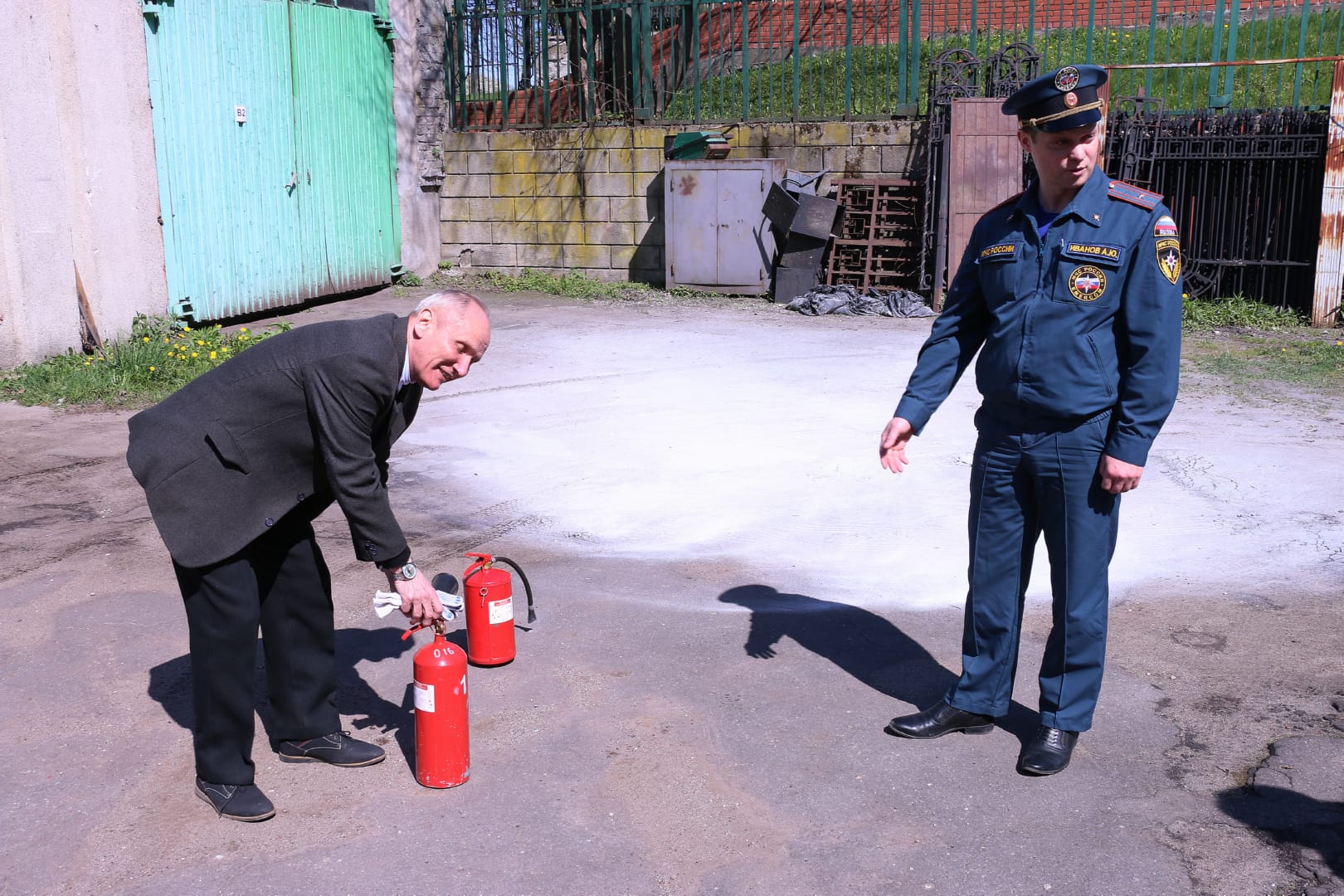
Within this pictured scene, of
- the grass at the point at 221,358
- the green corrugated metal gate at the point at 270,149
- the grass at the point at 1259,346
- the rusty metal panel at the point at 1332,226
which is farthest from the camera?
the rusty metal panel at the point at 1332,226

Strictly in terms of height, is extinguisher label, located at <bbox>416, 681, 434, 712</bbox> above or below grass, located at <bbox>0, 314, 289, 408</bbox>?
below

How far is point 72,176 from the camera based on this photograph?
9586mm

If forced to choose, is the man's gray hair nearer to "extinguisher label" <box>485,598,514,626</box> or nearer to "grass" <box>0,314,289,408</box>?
"extinguisher label" <box>485,598,514,626</box>

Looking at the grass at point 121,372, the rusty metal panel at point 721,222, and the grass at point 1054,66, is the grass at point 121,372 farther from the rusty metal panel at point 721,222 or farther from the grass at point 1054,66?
the grass at point 1054,66

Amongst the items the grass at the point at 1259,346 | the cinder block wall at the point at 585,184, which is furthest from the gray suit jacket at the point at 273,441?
the cinder block wall at the point at 585,184

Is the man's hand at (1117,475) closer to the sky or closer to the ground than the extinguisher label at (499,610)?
closer to the sky

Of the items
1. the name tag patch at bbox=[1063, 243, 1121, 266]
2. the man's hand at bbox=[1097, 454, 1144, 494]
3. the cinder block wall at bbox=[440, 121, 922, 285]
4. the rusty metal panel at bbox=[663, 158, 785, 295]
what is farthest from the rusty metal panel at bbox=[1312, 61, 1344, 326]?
the man's hand at bbox=[1097, 454, 1144, 494]

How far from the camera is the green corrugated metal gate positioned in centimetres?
1077

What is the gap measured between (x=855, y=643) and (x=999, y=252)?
172 cm

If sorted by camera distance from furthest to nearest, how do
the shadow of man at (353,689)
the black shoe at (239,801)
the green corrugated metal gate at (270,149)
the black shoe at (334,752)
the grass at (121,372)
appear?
1. the green corrugated metal gate at (270,149)
2. the grass at (121,372)
3. the shadow of man at (353,689)
4. the black shoe at (334,752)
5. the black shoe at (239,801)

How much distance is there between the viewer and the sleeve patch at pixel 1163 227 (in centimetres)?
338

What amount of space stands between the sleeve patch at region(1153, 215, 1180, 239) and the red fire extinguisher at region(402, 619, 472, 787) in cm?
235

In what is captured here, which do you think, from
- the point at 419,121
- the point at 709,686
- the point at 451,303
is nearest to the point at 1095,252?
the point at 451,303

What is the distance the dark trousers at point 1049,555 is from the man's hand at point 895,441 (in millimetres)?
232
